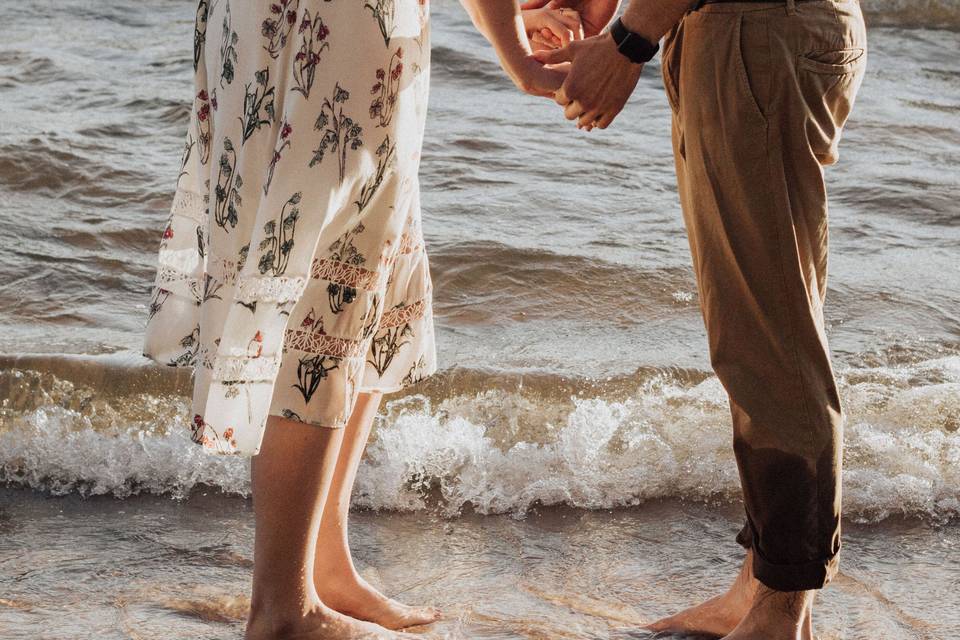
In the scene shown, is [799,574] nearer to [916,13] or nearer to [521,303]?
[521,303]

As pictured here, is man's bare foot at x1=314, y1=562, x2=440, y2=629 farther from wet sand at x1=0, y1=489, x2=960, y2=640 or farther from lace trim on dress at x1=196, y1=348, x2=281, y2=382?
lace trim on dress at x1=196, y1=348, x2=281, y2=382

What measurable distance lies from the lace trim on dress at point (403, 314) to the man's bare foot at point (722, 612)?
752 mm

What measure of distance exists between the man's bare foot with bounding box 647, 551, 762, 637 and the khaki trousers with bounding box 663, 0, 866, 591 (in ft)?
0.72

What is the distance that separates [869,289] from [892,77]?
4.99m

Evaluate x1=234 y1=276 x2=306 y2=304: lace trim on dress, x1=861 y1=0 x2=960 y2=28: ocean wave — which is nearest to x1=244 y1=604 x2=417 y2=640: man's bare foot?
x1=234 y1=276 x2=306 y2=304: lace trim on dress

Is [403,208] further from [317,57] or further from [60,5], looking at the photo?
[60,5]

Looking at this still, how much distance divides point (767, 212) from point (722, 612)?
0.81 m

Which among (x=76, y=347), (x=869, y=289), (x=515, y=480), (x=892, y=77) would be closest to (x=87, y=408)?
(x=76, y=347)

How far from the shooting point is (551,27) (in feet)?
7.56

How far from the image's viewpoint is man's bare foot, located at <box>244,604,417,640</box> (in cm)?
202

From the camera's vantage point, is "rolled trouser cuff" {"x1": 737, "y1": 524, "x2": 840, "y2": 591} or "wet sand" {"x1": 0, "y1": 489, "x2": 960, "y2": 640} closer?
"rolled trouser cuff" {"x1": 737, "y1": 524, "x2": 840, "y2": 591}

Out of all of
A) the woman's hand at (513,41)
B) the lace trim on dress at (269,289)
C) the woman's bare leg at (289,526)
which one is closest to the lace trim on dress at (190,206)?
the lace trim on dress at (269,289)

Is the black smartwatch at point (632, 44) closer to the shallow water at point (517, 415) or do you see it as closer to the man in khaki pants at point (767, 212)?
the man in khaki pants at point (767, 212)

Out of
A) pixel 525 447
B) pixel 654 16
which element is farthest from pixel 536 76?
pixel 525 447
